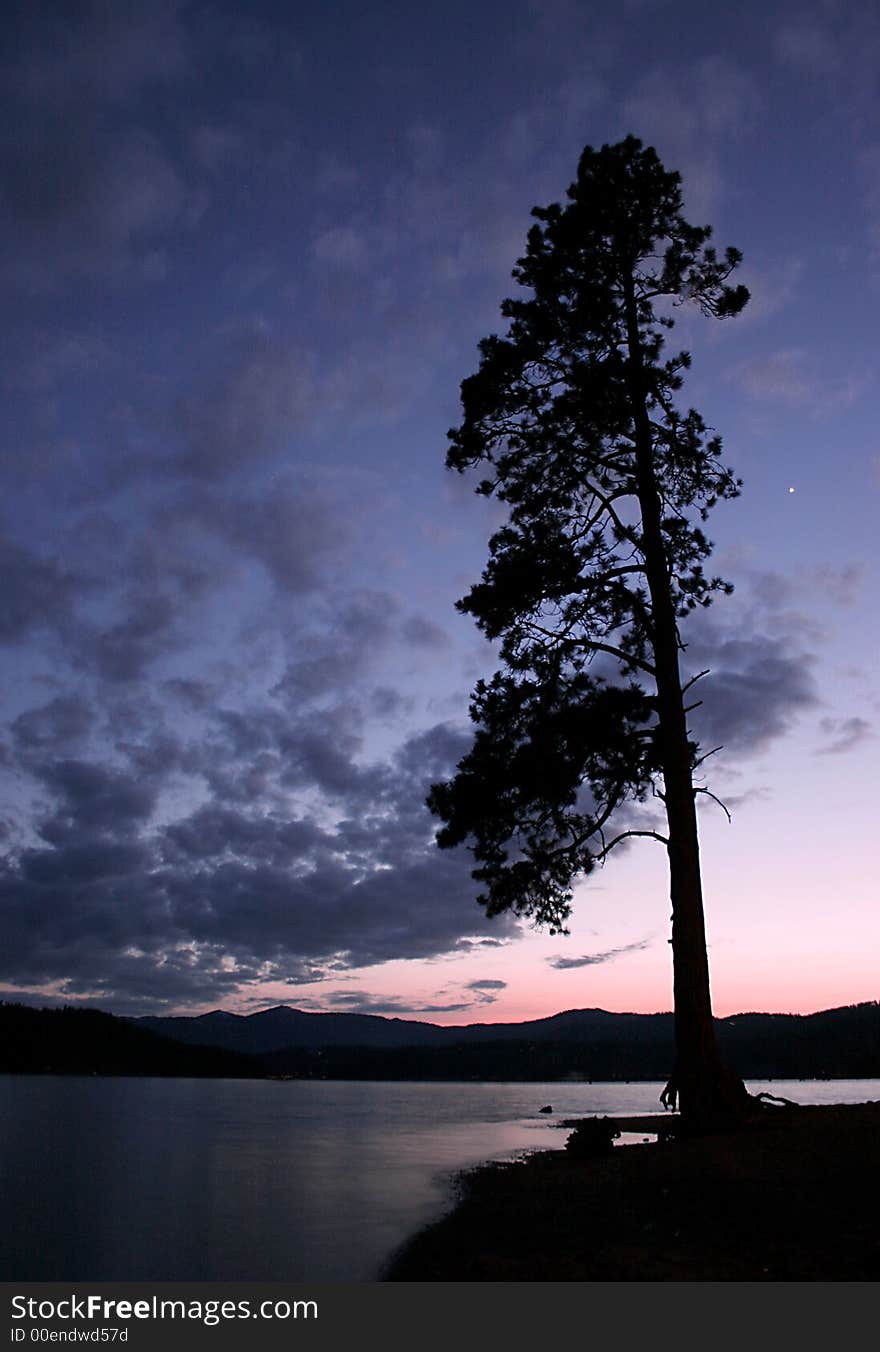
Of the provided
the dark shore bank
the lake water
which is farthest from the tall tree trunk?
the lake water

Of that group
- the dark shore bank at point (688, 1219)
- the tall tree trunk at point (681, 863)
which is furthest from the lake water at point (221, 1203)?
the tall tree trunk at point (681, 863)

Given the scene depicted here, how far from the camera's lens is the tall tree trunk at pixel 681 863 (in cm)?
1675

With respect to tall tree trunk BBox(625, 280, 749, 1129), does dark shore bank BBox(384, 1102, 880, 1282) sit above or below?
below

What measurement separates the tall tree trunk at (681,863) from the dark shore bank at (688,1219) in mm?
1230

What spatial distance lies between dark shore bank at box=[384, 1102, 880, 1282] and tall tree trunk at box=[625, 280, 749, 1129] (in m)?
1.23

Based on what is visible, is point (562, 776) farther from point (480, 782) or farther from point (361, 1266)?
point (361, 1266)

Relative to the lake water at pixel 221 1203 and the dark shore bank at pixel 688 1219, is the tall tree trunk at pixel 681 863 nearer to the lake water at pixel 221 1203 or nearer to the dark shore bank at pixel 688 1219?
the dark shore bank at pixel 688 1219

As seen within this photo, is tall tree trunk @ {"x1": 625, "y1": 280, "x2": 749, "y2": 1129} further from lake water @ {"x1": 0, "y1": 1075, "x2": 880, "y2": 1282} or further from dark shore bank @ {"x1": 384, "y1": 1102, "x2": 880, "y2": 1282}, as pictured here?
lake water @ {"x1": 0, "y1": 1075, "x2": 880, "y2": 1282}

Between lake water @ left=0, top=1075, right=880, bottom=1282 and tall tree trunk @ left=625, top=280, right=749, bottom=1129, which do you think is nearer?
lake water @ left=0, top=1075, right=880, bottom=1282

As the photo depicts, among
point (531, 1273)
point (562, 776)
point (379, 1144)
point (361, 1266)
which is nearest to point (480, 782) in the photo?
point (562, 776)

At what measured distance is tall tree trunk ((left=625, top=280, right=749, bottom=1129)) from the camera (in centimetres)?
1675

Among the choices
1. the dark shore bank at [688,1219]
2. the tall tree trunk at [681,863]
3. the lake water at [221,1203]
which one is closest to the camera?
the dark shore bank at [688,1219]

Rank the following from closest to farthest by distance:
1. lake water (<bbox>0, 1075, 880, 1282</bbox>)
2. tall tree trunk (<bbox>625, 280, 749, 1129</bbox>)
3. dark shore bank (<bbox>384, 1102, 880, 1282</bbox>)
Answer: dark shore bank (<bbox>384, 1102, 880, 1282</bbox>), lake water (<bbox>0, 1075, 880, 1282</bbox>), tall tree trunk (<bbox>625, 280, 749, 1129</bbox>)

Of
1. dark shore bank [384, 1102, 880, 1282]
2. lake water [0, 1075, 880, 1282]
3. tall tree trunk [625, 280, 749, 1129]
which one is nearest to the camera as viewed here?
dark shore bank [384, 1102, 880, 1282]
